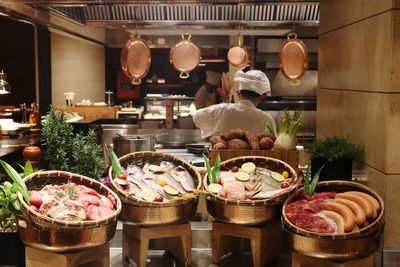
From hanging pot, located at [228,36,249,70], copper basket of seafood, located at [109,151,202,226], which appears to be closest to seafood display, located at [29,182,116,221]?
copper basket of seafood, located at [109,151,202,226]

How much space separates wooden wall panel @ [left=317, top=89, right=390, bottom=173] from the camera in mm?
2732

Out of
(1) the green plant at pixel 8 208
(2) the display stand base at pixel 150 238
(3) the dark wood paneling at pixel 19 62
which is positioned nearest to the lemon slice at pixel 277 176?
(2) the display stand base at pixel 150 238

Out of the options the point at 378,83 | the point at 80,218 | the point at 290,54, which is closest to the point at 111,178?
the point at 80,218

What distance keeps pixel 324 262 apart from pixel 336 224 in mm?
169

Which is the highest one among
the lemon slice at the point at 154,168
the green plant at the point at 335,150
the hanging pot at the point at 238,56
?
the hanging pot at the point at 238,56

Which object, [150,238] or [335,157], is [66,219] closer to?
[150,238]

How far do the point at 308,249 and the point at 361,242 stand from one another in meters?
0.22

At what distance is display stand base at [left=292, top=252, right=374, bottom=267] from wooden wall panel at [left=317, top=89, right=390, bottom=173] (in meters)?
0.48

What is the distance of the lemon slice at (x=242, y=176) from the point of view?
2846mm

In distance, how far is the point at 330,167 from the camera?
9.89ft

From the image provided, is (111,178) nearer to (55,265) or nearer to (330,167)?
(55,265)

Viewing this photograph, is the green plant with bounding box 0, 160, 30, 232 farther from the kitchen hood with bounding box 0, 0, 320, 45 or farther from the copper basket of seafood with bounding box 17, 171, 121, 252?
the kitchen hood with bounding box 0, 0, 320, 45

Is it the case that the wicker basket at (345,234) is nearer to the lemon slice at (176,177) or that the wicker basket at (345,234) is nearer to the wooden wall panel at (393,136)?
the wooden wall panel at (393,136)

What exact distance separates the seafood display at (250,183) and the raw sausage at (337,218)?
0.25m
